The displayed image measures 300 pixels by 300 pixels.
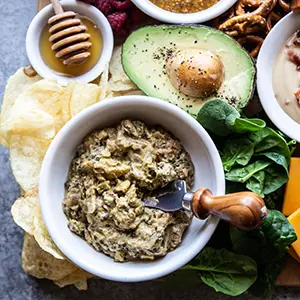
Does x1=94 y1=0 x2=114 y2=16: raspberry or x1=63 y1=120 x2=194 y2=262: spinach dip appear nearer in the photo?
x1=63 y1=120 x2=194 y2=262: spinach dip

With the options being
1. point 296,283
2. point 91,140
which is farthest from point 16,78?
point 296,283

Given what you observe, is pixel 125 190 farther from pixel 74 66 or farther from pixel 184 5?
pixel 184 5

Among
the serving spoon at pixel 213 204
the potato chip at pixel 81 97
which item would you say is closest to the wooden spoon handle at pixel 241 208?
the serving spoon at pixel 213 204

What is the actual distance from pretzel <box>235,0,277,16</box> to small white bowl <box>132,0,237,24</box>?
0.11ft

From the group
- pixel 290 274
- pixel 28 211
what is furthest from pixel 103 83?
pixel 290 274

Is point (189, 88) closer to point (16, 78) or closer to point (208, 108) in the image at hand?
point (208, 108)

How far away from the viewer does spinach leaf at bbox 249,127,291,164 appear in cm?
173

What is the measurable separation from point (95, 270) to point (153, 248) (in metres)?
0.16

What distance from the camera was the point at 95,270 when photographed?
155 cm

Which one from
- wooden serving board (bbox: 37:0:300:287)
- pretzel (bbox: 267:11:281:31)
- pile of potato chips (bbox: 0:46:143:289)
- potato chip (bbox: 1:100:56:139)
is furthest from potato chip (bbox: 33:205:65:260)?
pretzel (bbox: 267:11:281:31)

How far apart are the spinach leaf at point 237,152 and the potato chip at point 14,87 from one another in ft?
2.00

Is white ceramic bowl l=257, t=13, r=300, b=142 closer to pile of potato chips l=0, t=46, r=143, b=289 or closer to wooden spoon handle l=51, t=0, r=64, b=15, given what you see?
pile of potato chips l=0, t=46, r=143, b=289

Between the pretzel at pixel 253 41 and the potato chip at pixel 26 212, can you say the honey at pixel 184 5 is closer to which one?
the pretzel at pixel 253 41

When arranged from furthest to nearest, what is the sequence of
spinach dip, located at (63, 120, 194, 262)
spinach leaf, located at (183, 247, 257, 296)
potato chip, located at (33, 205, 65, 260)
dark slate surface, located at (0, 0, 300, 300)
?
dark slate surface, located at (0, 0, 300, 300), spinach leaf, located at (183, 247, 257, 296), potato chip, located at (33, 205, 65, 260), spinach dip, located at (63, 120, 194, 262)
